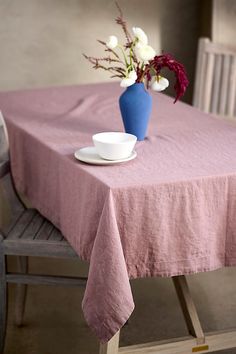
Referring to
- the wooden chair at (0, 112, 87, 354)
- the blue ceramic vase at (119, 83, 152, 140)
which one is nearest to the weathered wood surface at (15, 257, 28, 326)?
the wooden chair at (0, 112, 87, 354)

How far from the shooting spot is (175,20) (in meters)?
5.06

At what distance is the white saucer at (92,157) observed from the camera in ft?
7.46

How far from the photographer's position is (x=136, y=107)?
2559 mm

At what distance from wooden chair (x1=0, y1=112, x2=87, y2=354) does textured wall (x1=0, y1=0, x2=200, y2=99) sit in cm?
207

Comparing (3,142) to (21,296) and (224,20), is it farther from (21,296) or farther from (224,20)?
(224,20)

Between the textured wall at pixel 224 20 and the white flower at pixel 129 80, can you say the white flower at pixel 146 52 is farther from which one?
the textured wall at pixel 224 20

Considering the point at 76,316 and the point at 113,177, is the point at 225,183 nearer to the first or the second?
the point at 113,177

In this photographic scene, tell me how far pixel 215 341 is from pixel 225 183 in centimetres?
59

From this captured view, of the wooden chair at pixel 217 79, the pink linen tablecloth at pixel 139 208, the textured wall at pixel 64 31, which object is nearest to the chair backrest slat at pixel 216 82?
the wooden chair at pixel 217 79

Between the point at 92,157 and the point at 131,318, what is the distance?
36.4 inches

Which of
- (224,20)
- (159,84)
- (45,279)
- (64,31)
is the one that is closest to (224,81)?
(224,20)

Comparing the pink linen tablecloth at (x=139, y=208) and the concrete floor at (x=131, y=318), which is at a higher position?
the pink linen tablecloth at (x=139, y=208)

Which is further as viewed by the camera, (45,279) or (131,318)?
(131,318)

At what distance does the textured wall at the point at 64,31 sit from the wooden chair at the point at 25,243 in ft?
→ 6.78
